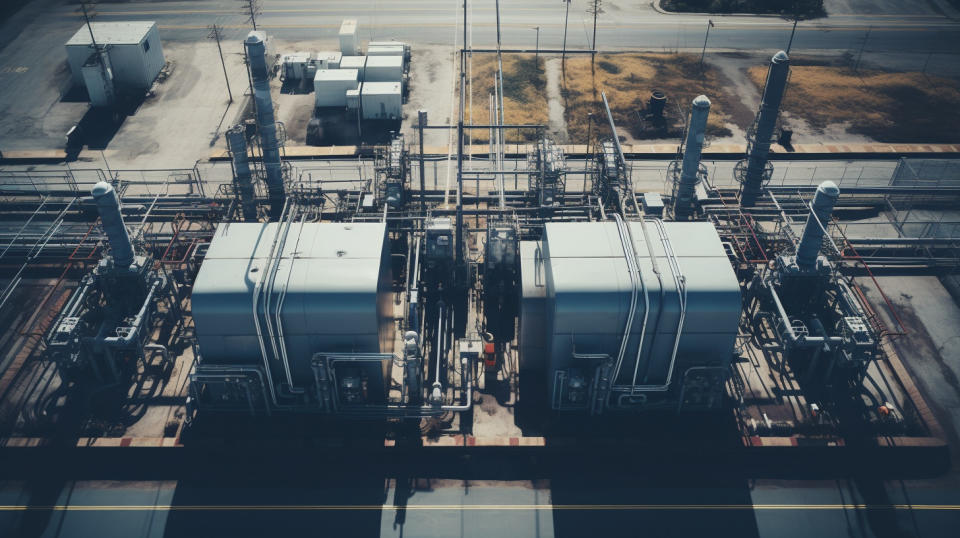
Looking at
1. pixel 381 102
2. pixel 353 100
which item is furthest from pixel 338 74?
pixel 381 102

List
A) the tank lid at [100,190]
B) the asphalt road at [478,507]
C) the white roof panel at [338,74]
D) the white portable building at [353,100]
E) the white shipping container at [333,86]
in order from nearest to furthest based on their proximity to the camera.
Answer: the asphalt road at [478,507], the tank lid at [100,190], the white portable building at [353,100], the white shipping container at [333,86], the white roof panel at [338,74]

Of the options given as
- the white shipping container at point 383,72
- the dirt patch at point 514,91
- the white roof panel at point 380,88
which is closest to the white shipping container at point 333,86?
the white roof panel at point 380,88

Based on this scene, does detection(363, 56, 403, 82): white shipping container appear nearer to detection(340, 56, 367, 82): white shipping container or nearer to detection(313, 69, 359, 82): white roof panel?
detection(340, 56, 367, 82): white shipping container

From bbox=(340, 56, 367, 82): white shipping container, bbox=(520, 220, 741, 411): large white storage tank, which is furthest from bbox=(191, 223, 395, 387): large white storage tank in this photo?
bbox=(340, 56, 367, 82): white shipping container

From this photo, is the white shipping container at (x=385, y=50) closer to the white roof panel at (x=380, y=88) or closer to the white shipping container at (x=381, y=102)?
the white roof panel at (x=380, y=88)

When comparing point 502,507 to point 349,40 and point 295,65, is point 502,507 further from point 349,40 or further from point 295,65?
point 349,40
